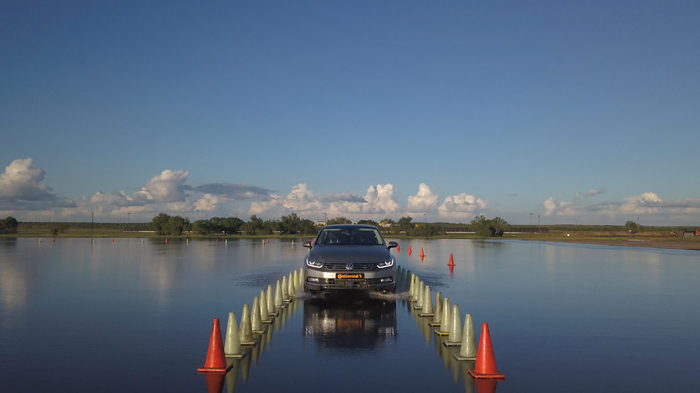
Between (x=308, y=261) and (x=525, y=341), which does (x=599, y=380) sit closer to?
(x=525, y=341)

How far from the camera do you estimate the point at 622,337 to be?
9180 millimetres

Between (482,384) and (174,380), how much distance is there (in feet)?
11.6

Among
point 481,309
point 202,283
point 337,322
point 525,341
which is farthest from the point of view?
point 202,283

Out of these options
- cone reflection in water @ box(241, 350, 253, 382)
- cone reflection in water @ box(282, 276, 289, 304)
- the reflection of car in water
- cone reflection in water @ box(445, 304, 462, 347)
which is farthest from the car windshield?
cone reflection in water @ box(241, 350, 253, 382)

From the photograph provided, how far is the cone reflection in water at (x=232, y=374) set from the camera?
20.2 feet

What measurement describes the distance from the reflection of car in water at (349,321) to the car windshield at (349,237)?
135 centimetres

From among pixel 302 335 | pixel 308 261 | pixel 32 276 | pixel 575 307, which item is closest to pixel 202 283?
pixel 308 261

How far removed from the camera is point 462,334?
823 cm

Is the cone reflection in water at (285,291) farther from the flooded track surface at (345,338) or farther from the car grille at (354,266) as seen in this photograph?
the car grille at (354,266)

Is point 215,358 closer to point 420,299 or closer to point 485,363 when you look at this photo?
point 485,363

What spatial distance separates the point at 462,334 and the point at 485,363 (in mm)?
1548

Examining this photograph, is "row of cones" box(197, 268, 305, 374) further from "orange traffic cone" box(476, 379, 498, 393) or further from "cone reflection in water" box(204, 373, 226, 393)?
"orange traffic cone" box(476, 379, 498, 393)

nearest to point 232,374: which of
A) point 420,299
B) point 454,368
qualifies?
point 454,368

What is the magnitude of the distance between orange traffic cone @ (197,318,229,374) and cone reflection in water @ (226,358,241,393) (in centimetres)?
11
